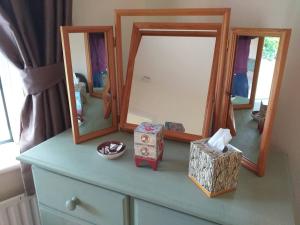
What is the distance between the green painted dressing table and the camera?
0.71m

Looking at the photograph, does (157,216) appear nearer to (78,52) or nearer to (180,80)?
(180,80)

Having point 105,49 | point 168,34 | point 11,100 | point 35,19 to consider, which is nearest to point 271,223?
point 168,34

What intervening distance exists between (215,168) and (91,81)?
633mm

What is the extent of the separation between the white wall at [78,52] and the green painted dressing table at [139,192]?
31cm

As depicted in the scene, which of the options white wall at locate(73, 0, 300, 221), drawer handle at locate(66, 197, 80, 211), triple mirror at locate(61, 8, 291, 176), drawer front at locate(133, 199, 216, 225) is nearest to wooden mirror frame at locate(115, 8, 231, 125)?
triple mirror at locate(61, 8, 291, 176)

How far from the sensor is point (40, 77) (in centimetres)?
110

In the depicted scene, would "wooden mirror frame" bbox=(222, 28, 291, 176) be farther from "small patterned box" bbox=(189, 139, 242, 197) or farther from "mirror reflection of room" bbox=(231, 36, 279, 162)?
"small patterned box" bbox=(189, 139, 242, 197)

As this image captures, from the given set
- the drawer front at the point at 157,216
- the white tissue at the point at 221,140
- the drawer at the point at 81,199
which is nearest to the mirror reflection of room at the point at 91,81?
the drawer at the point at 81,199

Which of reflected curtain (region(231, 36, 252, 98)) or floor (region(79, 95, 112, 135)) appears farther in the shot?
floor (region(79, 95, 112, 135))

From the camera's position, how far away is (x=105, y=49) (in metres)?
1.05

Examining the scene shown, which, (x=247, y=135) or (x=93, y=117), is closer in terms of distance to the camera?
(x=247, y=135)

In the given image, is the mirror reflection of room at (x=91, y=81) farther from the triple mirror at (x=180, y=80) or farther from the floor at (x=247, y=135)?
the floor at (x=247, y=135)

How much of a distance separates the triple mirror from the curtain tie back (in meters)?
0.19

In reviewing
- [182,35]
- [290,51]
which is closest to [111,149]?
[182,35]
